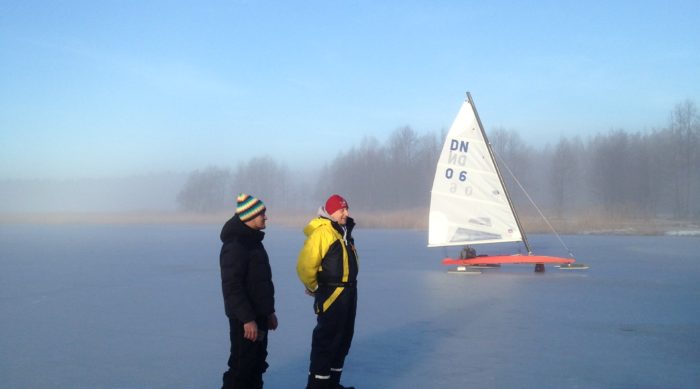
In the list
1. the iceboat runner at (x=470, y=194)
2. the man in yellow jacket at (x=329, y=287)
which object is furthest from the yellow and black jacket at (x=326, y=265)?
the iceboat runner at (x=470, y=194)

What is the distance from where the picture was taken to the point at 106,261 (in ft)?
39.5

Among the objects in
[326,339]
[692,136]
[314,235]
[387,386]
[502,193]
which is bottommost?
[387,386]

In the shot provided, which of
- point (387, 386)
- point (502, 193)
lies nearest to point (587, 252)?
point (502, 193)

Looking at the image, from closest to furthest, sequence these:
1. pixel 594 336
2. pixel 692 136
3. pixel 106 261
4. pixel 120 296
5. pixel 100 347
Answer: pixel 100 347, pixel 594 336, pixel 120 296, pixel 106 261, pixel 692 136

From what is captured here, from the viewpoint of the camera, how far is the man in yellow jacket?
359 cm

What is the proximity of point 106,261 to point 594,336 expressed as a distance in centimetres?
964

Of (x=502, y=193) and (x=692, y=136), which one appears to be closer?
(x=502, y=193)

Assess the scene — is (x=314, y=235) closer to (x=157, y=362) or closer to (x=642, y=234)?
(x=157, y=362)

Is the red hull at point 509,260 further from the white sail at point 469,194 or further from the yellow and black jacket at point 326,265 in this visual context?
the yellow and black jacket at point 326,265

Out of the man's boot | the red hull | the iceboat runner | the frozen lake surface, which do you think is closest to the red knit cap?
the man's boot

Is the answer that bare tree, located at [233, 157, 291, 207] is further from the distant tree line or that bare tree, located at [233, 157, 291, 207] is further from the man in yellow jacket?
the man in yellow jacket

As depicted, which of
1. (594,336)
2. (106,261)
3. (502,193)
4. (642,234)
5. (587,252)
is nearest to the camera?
(594,336)

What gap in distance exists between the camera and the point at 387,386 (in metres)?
3.91

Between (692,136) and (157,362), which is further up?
(692,136)
